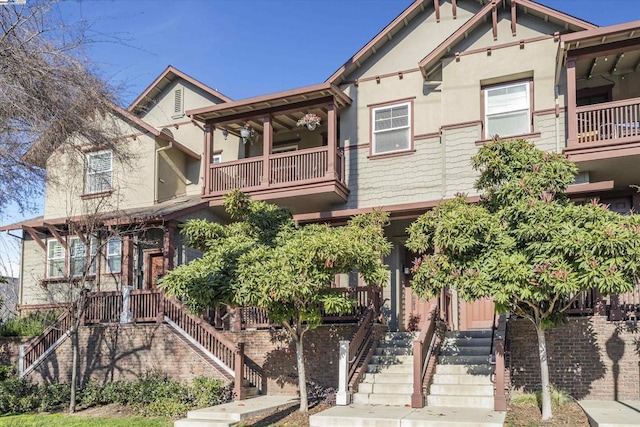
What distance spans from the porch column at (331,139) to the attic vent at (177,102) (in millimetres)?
7101

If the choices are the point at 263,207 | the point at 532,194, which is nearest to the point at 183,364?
the point at 263,207

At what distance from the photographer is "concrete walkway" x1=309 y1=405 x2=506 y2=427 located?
10.8 m

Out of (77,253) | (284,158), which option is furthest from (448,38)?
(77,253)

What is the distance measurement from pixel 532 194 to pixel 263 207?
211 inches

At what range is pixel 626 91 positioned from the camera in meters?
16.4

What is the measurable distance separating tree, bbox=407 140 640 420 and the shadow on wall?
1.34 metres

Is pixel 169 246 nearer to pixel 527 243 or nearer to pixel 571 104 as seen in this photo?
pixel 527 243

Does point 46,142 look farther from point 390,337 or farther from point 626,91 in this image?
point 626,91

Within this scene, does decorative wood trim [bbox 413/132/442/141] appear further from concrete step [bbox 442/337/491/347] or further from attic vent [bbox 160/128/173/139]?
attic vent [bbox 160/128/173/139]

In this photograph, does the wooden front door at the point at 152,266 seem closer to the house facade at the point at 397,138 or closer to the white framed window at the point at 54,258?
the house facade at the point at 397,138

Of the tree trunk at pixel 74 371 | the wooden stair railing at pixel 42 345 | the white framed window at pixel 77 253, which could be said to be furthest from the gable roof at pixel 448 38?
the wooden stair railing at pixel 42 345

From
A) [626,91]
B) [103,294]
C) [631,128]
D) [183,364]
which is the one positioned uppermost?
[626,91]

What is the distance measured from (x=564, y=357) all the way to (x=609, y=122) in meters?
5.64

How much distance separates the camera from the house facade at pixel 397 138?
15.7 metres
